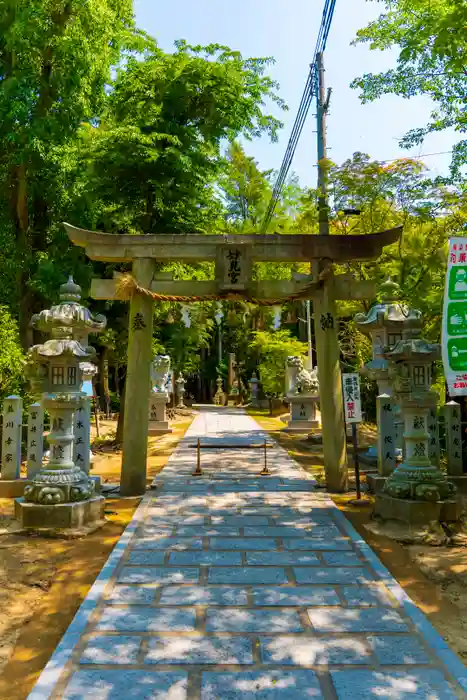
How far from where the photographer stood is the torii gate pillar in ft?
29.0

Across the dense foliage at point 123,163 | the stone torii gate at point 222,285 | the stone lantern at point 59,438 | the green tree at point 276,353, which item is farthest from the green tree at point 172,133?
the green tree at point 276,353

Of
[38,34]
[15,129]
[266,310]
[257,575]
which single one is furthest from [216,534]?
[266,310]

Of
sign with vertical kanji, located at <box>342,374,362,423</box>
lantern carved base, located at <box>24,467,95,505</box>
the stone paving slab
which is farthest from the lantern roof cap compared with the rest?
the stone paving slab

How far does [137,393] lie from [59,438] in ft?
5.76

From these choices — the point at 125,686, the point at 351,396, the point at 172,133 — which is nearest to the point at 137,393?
the point at 351,396

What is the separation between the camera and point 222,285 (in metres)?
8.81

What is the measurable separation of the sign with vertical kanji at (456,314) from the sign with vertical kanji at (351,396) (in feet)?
10.4

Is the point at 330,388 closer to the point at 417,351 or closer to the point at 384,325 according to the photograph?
the point at 384,325

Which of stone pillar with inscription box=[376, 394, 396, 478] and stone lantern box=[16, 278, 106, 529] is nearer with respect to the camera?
stone lantern box=[16, 278, 106, 529]

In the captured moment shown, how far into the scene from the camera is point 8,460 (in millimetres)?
9211

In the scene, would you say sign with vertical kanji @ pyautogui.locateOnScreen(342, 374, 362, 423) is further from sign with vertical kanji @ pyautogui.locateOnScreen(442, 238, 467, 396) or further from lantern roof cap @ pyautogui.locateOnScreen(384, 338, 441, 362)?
sign with vertical kanji @ pyautogui.locateOnScreen(442, 238, 467, 396)

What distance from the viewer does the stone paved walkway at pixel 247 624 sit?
11.2 ft

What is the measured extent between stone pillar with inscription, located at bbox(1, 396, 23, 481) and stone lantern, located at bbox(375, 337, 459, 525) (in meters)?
6.45

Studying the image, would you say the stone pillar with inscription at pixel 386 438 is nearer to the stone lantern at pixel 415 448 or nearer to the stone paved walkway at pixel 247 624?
the stone lantern at pixel 415 448
